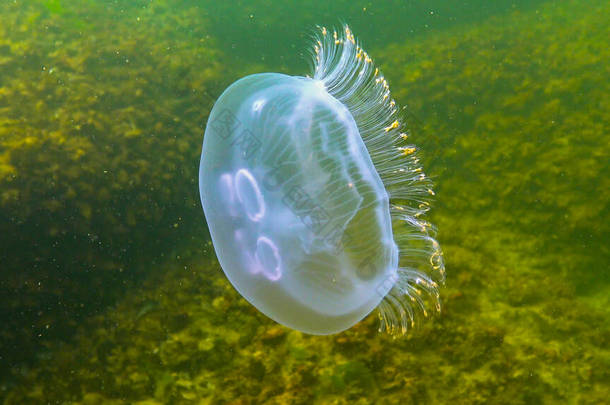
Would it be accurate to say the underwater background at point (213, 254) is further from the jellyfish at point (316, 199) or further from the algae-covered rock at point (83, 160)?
the jellyfish at point (316, 199)

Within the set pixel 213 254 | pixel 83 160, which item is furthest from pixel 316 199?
pixel 83 160

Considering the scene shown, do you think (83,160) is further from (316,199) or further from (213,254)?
(316,199)

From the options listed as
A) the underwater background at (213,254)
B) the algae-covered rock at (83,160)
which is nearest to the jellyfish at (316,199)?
the underwater background at (213,254)

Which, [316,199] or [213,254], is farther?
[213,254]

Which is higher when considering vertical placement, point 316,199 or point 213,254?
point 316,199

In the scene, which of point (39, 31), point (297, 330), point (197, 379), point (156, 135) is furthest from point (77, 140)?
point (297, 330)

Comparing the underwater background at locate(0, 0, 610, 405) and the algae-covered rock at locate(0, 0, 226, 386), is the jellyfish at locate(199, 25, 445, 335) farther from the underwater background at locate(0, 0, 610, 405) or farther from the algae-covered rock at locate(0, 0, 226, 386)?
the algae-covered rock at locate(0, 0, 226, 386)
